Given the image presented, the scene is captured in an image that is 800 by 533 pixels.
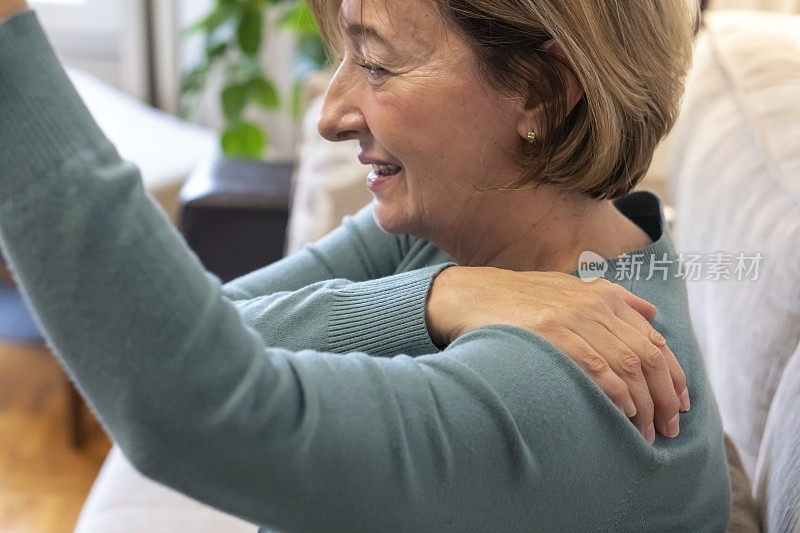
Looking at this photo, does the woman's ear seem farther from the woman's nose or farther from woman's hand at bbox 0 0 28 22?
woman's hand at bbox 0 0 28 22

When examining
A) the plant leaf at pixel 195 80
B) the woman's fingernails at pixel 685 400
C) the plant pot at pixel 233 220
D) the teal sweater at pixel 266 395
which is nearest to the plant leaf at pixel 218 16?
the plant leaf at pixel 195 80

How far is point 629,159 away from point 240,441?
597 millimetres

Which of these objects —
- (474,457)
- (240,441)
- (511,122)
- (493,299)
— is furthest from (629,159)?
(240,441)

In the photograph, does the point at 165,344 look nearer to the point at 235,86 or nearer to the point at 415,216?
the point at 415,216

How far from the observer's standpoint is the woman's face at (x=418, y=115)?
2.95 ft

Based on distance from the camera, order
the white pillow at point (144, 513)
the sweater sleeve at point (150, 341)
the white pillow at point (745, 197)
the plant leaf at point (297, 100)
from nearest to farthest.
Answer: the sweater sleeve at point (150, 341)
the white pillow at point (745, 197)
the white pillow at point (144, 513)
the plant leaf at point (297, 100)

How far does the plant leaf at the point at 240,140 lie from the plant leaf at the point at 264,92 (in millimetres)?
94

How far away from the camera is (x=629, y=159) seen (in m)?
0.98

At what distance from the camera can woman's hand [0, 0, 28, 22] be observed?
552mm

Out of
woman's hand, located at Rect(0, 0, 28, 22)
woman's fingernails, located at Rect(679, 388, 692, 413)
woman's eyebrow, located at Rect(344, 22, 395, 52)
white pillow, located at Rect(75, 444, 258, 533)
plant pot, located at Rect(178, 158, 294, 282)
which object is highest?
woman's hand, located at Rect(0, 0, 28, 22)

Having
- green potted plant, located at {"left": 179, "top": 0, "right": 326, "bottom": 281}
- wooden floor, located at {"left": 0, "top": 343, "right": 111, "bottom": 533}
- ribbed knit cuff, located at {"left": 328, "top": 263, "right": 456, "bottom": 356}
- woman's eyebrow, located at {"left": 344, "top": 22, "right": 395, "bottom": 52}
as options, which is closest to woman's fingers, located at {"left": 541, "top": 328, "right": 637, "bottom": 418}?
ribbed knit cuff, located at {"left": 328, "top": 263, "right": 456, "bottom": 356}

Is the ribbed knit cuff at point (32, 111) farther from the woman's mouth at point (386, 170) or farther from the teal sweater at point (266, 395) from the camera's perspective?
the woman's mouth at point (386, 170)

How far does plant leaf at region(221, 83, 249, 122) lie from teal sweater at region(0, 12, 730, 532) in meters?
2.26

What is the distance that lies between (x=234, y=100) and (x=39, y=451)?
4.16 feet
